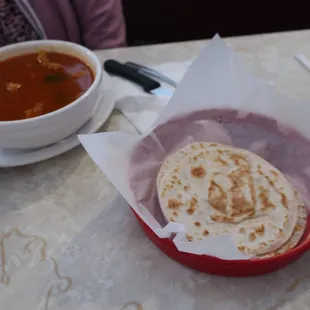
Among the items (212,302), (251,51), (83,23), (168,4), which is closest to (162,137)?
(212,302)

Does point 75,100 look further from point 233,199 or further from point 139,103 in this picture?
point 233,199

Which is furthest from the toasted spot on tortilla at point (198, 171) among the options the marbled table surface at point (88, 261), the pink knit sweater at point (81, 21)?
the pink knit sweater at point (81, 21)

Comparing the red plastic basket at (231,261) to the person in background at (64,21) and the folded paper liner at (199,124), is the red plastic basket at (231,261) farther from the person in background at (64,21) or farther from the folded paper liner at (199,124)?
the person in background at (64,21)

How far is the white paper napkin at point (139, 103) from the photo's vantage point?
3.53 feet

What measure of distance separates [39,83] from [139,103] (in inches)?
8.9

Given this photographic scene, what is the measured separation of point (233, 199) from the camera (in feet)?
2.61

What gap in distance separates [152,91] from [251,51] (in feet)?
1.05

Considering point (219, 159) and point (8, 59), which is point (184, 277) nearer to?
point (219, 159)

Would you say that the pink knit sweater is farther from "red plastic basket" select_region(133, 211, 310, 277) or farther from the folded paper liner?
"red plastic basket" select_region(133, 211, 310, 277)

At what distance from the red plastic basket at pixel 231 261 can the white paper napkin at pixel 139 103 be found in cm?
35

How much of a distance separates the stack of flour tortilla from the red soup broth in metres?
0.26

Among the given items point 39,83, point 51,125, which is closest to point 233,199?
point 51,125

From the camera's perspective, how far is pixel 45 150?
0.97m

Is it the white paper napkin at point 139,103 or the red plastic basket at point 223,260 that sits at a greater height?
the red plastic basket at point 223,260
